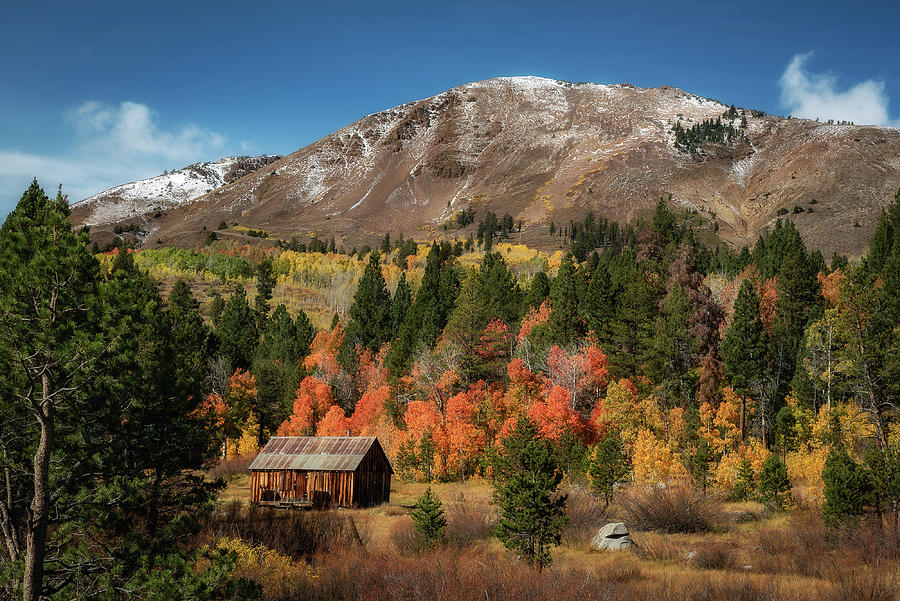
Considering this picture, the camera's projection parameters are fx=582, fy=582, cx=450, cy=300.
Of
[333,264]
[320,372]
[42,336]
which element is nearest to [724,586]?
Answer: [42,336]

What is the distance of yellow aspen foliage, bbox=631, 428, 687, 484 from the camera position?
3797 cm

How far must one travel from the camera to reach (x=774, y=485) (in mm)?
31781

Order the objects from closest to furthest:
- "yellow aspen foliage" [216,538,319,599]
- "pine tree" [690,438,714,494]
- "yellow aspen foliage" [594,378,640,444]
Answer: "yellow aspen foliage" [216,538,319,599] < "pine tree" [690,438,714,494] < "yellow aspen foliage" [594,378,640,444]

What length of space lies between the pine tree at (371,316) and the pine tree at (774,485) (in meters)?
51.8

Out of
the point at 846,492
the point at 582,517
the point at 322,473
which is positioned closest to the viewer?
the point at 846,492

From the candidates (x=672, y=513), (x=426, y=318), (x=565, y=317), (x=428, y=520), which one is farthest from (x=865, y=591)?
(x=426, y=318)

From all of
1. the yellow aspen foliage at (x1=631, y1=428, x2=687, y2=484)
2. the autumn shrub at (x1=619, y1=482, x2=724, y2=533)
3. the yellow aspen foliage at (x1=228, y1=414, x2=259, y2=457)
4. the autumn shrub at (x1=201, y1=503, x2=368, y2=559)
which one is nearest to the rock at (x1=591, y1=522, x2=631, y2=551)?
the autumn shrub at (x1=619, y1=482, x2=724, y2=533)

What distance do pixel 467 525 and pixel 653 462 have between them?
16874mm

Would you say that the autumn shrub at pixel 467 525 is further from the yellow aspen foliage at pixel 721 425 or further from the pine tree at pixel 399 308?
the pine tree at pixel 399 308

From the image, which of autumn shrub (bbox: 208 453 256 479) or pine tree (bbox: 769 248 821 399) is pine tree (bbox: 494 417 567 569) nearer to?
autumn shrub (bbox: 208 453 256 479)

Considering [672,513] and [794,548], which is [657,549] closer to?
[672,513]

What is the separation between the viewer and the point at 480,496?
4028 centimetres

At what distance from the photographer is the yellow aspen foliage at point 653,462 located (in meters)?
38.0

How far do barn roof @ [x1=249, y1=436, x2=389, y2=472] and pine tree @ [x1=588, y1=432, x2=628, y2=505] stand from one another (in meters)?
15.5
